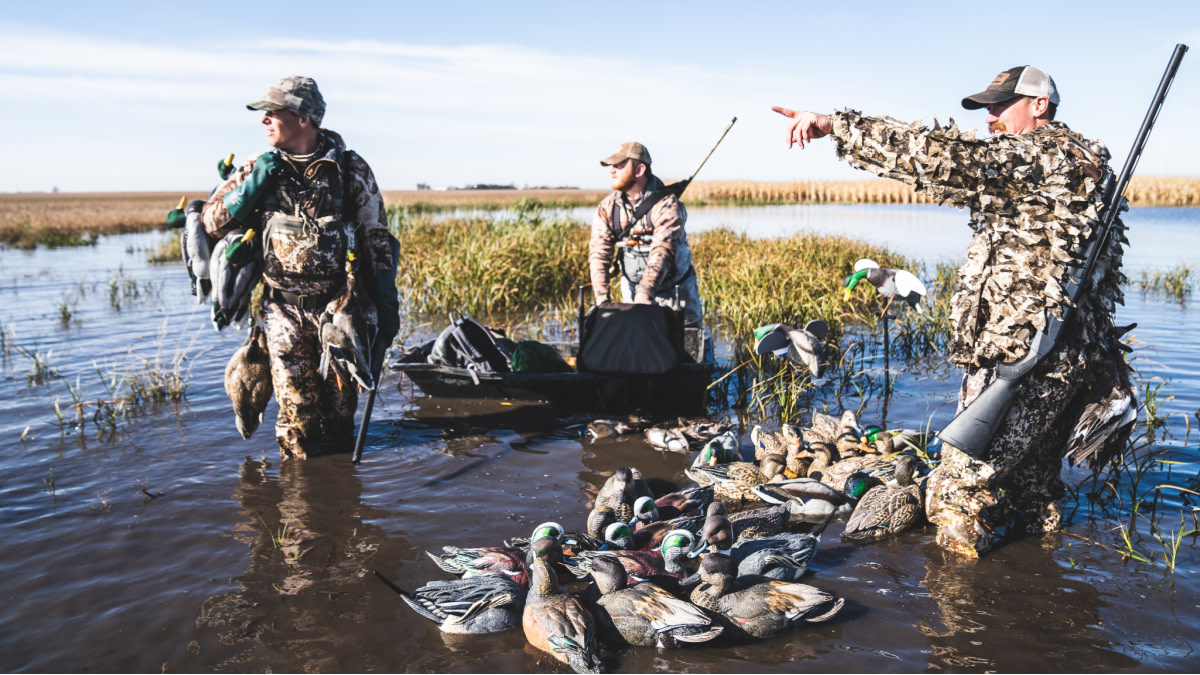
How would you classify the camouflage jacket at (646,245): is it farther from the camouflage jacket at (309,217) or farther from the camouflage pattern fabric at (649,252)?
the camouflage jacket at (309,217)

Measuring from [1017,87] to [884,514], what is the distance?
106 inches

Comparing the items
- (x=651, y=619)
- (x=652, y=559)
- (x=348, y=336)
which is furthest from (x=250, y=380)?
(x=651, y=619)

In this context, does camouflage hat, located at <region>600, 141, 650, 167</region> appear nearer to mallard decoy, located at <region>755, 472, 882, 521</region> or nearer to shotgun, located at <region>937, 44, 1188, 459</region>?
mallard decoy, located at <region>755, 472, 882, 521</region>

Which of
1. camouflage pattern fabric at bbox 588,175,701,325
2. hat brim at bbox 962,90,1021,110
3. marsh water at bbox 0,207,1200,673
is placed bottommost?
marsh water at bbox 0,207,1200,673

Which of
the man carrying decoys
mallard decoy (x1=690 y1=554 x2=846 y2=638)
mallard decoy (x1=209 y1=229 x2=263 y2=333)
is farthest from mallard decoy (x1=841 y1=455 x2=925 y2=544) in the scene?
mallard decoy (x1=209 y1=229 x2=263 y2=333)

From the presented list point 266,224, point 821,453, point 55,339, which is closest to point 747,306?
point 821,453

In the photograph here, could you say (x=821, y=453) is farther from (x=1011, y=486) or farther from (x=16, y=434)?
(x=16, y=434)

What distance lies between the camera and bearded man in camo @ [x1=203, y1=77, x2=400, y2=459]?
219 inches

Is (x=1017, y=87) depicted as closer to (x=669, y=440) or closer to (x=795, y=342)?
(x=795, y=342)

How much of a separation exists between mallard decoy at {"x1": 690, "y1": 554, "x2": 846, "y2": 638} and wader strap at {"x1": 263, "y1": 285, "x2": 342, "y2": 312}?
3.72m

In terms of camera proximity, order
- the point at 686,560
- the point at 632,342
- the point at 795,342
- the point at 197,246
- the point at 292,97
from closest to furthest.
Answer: the point at 686,560
the point at 292,97
the point at 197,246
the point at 632,342
the point at 795,342

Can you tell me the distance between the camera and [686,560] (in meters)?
4.54

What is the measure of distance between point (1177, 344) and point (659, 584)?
9586 mm

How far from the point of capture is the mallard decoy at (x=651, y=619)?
11.8 ft
